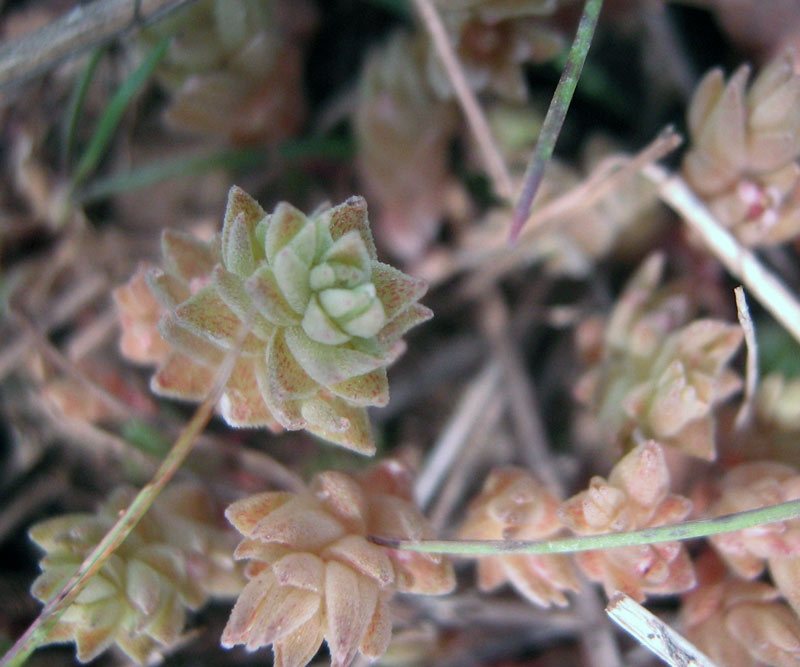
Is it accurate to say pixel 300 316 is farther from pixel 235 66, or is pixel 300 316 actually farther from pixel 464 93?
pixel 235 66

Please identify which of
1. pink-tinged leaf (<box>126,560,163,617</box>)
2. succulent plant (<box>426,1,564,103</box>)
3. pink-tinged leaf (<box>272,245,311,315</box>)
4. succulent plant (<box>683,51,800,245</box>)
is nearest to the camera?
pink-tinged leaf (<box>272,245,311,315</box>)

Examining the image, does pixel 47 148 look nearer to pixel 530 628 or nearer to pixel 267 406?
pixel 267 406

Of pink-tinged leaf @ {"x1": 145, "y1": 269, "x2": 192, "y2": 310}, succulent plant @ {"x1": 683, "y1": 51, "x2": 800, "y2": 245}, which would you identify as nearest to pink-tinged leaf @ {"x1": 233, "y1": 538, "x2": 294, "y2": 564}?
pink-tinged leaf @ {"x1": 145, "y1": 269, "x2": 192, "y2": 310}

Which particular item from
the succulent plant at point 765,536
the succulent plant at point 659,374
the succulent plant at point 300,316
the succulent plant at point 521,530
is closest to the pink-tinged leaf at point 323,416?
the succulent plant at point 300,316

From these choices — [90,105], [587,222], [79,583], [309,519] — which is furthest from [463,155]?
[79,583]

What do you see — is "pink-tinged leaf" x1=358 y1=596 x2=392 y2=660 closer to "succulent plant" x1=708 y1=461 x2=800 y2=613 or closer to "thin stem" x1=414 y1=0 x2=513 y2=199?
"succulent plant" x1=708 y1=461 x2=800 y2=613

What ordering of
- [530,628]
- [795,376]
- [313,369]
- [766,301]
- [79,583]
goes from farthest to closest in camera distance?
1. [795,376]
2. [530,628]
3. [766,301]
4. [79,583]
5. [313,369]

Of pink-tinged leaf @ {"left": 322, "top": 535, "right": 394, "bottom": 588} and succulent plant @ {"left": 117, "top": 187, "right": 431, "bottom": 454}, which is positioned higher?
succulent plant @ {"left": 117, "top": 187, "right": 431, "bottom": 454}
